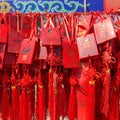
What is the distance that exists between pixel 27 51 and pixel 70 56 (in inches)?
6.5

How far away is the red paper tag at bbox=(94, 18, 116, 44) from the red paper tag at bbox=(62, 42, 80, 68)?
99 millimetres

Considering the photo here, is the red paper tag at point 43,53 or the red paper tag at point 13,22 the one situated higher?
the red paper tag at point 13,22

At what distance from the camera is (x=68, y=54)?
43.4 inches

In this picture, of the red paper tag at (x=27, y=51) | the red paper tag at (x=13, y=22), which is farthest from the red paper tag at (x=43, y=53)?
the red paper tag at (x=13, y=22)

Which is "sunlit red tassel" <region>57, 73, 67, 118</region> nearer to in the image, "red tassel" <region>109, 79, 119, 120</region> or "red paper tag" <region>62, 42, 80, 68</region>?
"red paper tag" <region>62, 42, 80, 68</region>

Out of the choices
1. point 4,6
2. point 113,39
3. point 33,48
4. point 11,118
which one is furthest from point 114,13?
point 11,118

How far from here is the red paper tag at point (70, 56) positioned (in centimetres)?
109

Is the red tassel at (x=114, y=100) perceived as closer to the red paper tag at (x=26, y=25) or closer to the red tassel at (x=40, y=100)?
the red tassel at (x=40, y=100)

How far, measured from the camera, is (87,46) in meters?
1.09

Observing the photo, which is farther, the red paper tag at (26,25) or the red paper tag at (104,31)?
the red paper tag at (26,25)

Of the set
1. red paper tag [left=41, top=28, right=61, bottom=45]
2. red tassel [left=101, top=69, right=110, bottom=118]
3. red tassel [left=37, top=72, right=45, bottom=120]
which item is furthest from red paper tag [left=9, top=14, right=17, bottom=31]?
red tassel [left=101, top=69, right=110, bottom=118]

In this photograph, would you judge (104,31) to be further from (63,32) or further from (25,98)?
(25,98)

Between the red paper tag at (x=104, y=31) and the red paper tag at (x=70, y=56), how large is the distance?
0.10 metres

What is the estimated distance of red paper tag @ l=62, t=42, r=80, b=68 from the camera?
43.0 inches
